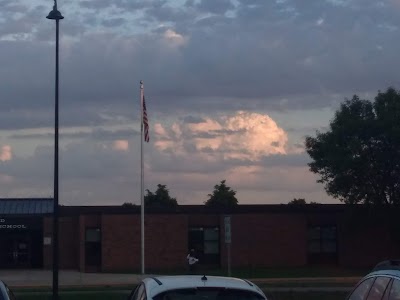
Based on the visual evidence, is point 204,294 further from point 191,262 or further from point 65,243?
point 65,243

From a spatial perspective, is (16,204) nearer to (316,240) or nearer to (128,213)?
(128,213)

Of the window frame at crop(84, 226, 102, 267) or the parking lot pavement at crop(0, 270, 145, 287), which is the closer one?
the parking lot pavement at crop(0, 270, 145, 287)

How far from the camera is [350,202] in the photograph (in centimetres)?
5191

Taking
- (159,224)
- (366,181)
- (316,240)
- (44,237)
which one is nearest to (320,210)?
(316,240)

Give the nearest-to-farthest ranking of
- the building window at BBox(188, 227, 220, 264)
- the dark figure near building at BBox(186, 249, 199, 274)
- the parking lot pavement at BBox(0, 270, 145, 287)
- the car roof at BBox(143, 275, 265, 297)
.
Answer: the car roof at BBox(143, 275, 265, 297) → the parking lot pavement at BBox(0, 270, 145, 287) → the dark figure near building at BBox(186, 249, 199, 274) → the building window at BBox(188, 227, 220, 264)

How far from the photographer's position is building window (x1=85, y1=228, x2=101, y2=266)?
55188mm

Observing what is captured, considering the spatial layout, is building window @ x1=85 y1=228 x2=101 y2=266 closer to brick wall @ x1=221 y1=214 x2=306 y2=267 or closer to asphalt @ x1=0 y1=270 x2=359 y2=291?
asphalt @ x1=0 y1=270 x2=359 y2=291

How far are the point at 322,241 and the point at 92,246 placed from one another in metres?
14.0

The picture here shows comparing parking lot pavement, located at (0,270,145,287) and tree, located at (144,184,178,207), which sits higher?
tree, located at (144,184,178,207)

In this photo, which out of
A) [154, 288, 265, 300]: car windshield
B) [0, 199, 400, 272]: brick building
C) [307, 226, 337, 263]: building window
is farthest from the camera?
[307, 226, 337, 263]: building window

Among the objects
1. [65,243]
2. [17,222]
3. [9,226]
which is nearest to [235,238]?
[65,243]

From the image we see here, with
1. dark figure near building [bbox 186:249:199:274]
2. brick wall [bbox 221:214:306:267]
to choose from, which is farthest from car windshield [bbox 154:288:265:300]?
brick wall [bbox 221:214:306:267]

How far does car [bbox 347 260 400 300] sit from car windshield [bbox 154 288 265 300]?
52.4 inches

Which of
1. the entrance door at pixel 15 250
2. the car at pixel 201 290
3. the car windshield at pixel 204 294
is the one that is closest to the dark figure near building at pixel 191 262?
the entrance door at pixel 15 250
